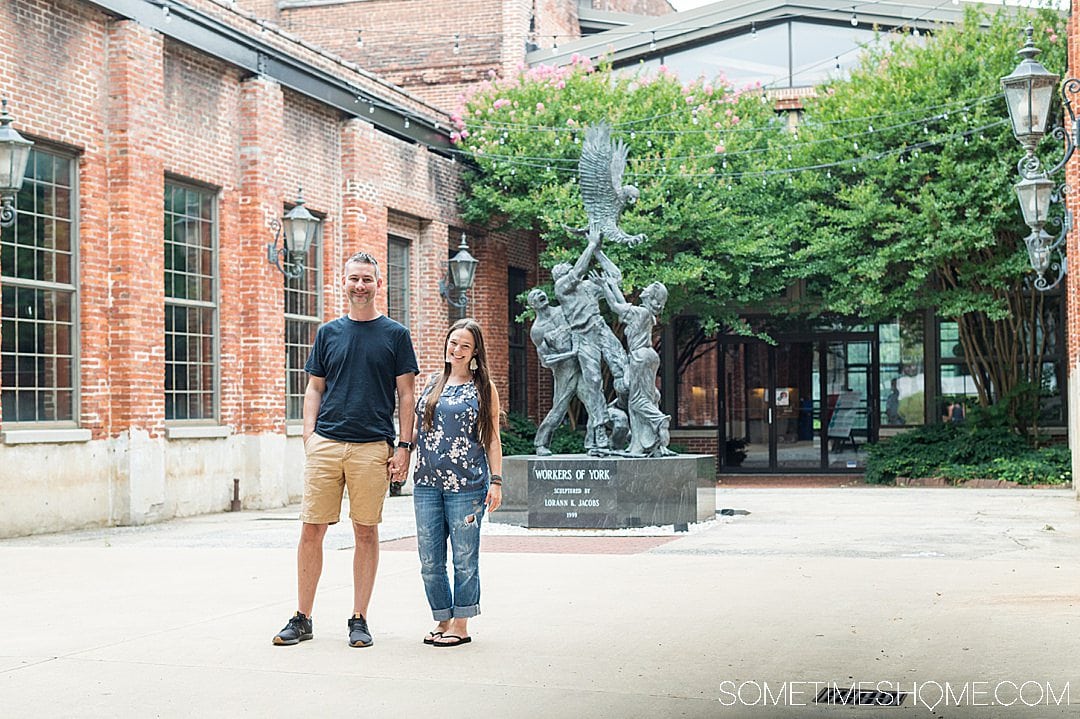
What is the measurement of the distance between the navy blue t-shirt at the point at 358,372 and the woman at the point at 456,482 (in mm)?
217

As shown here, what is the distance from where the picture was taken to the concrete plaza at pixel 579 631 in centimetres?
570

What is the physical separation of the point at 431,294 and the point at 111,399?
8929 millimetres

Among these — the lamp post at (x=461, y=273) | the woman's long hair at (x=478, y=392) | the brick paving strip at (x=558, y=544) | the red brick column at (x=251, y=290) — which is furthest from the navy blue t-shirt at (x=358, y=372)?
the lamp post at (x=461, y=273)

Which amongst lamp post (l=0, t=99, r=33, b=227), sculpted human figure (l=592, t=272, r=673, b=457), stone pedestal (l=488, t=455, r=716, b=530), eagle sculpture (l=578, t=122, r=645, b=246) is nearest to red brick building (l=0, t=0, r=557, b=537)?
lamp post (l=0, t=99, r=33, b=227)

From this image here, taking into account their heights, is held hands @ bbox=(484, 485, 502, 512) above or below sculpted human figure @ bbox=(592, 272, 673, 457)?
below

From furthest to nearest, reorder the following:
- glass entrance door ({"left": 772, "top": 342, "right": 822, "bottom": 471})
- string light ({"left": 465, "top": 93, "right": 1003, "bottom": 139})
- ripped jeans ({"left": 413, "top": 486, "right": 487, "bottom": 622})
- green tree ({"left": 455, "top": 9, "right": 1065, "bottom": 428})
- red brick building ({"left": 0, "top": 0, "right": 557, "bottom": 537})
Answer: glass entrance door ({"left": 772, "top": 342, "right": 822, "bottom": 471})
green tree ({"left": 455, "top": 9, "right": 1065, "bottom": 428})
string light ({"left": 465, "top": 93, "right": 1003, "bottom": 139})
red brick building ({"left": 0, "top": 0, "right": 557, "bottom": 537})
ripped jeans ({"left": 413, "top": 486, "right": 487, "bottom": 622})

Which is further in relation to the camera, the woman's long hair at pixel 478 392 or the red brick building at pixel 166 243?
the red brick building at pixel 166 243

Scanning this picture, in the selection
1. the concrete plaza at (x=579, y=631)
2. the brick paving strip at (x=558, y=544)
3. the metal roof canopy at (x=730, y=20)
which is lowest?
the brick paving strip at (x=558, y=544)

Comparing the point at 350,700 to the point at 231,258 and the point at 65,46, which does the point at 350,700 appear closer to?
the point at 65,46

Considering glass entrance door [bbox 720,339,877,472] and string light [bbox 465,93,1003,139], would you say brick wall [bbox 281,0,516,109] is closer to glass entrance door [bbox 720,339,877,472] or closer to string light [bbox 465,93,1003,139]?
string light [bbox 465,93,1003,139]

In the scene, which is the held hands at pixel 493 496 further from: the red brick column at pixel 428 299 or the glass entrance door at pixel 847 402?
the glass entrance door at pixel 847 402

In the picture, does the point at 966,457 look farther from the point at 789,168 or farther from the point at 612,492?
the point at 612,492

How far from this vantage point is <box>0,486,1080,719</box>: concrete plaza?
5.70 metres

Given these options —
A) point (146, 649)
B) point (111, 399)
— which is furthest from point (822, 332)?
point (146, 649)
